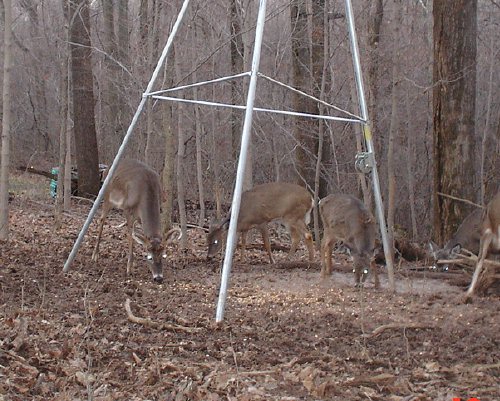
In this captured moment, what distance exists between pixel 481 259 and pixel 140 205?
426cm

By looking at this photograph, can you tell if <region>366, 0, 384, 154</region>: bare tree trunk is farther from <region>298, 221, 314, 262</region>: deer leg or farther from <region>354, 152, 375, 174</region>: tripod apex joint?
<region>354, 152, 375, 174</region>: tripod apex joint

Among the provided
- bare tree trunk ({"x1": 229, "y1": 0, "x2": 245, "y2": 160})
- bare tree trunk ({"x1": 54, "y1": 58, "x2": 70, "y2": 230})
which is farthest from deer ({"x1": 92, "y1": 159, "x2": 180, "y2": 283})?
bare tree trunk ({"x1": 229, "y1": 0, "x2": 245, "y2": 160})

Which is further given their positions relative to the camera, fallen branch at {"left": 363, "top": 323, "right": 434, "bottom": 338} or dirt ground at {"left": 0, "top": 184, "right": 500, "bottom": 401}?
fallen branch at {"left": 363, "top": 323, "right": 434, "bottom": 338}

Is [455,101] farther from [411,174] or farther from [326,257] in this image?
[411,174]

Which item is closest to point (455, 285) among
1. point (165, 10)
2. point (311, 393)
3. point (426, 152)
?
point (311, 393)

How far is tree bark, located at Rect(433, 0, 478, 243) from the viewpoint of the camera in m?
11.4

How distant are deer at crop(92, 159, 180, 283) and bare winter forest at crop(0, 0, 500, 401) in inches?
3.5

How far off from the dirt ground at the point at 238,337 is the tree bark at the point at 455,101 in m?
1.83

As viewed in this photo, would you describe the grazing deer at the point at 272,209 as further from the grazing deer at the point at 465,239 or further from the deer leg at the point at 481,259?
the deer leg at the point at 481,259

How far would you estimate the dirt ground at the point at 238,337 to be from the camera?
17.2 ft

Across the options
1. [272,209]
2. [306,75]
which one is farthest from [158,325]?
[306,75]

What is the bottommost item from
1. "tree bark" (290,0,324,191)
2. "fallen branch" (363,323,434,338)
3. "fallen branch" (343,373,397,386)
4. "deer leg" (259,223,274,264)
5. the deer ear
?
"fallen branch" (343,373,397,386)

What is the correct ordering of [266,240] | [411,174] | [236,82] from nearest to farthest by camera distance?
[266,240]
[236,82]
[411,174]

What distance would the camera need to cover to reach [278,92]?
19.2m
